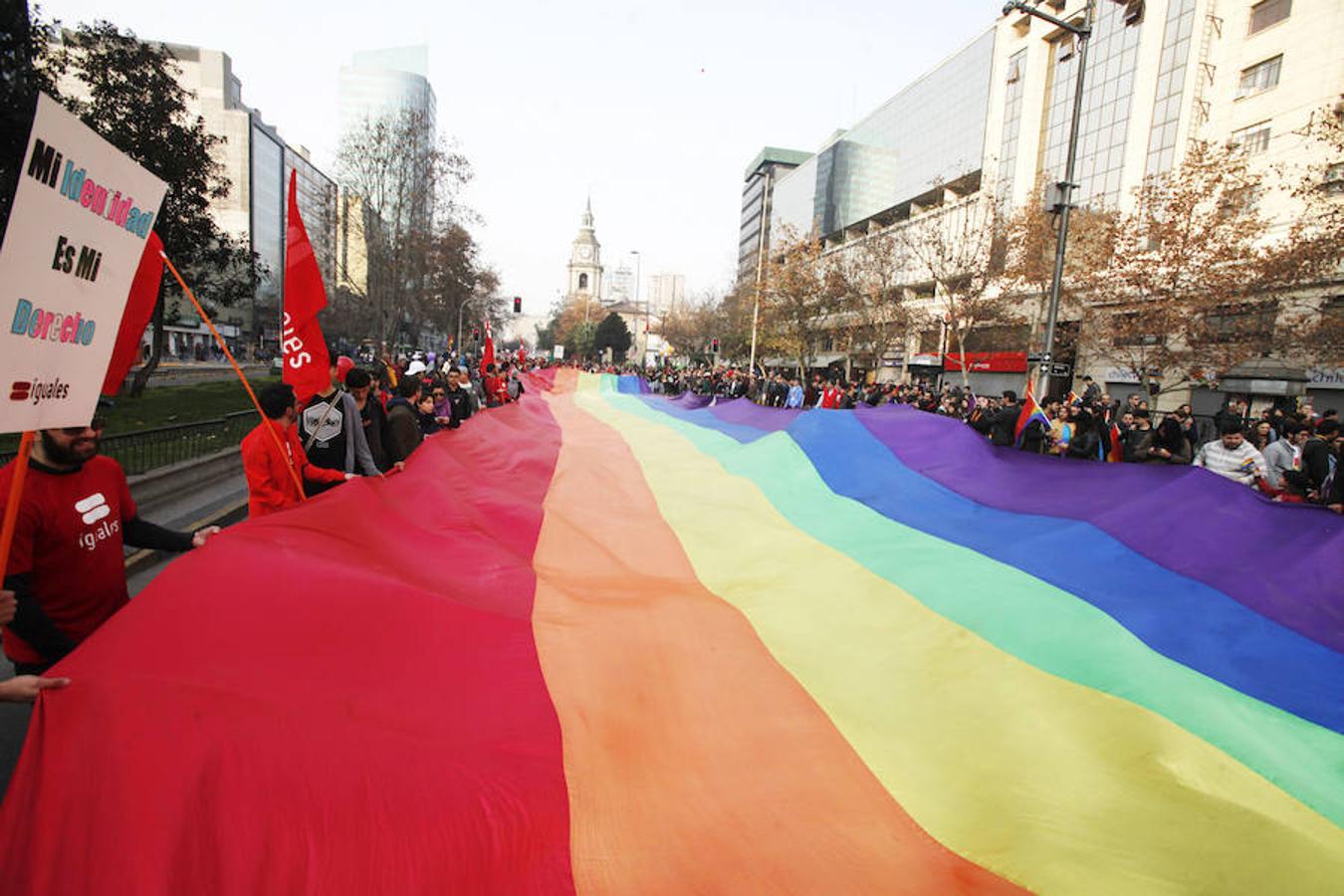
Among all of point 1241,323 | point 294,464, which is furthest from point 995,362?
point 294,464

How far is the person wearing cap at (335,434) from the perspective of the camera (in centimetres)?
570

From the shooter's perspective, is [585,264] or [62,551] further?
[585,264]

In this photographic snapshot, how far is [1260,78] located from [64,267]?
128ft

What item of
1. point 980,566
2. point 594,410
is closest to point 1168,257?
point 594,410

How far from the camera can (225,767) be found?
2.13 meters

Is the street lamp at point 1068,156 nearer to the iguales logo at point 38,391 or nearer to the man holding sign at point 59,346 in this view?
the man holding sign at point 59,346

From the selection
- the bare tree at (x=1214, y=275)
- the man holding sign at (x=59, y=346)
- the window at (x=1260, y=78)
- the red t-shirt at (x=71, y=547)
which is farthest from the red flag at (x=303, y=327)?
the window at (x=1260, y=78)

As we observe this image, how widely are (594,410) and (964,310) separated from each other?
17.2m

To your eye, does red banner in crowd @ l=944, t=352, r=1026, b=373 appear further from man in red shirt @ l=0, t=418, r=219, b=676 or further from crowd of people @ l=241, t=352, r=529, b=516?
man in red shirt @ l=0, t=418, r=219, b=676

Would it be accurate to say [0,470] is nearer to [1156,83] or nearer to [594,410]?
[594,410]

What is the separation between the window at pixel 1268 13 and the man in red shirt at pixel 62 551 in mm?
39045

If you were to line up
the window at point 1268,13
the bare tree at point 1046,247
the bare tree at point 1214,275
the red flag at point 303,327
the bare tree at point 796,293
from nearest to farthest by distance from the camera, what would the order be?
the red flag at point 303,327
the bare tree at point 1214,275
the bare tree at point 1046,247
the window at point 1268,13
the bare tree at point 796,293

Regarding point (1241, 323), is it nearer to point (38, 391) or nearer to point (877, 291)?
point (877, 291)

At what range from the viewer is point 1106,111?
35625 mm
